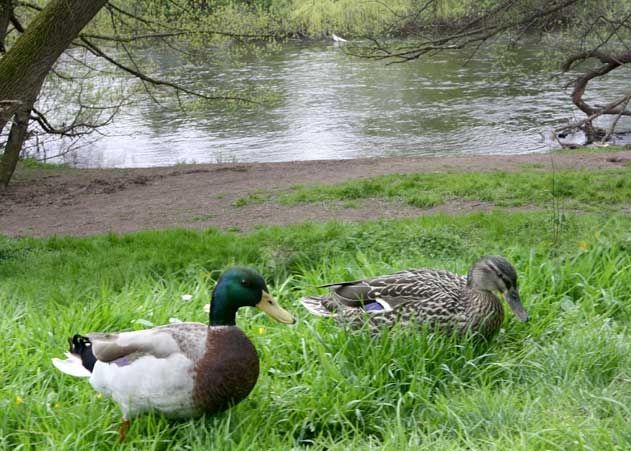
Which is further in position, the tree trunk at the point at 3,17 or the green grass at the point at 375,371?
the tree trunk at the point at 3,17

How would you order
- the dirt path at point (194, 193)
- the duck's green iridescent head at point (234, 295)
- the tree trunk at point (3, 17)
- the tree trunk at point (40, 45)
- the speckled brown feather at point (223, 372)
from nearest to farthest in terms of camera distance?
the speckled brown feather at point (223, 372) → the duck's green iridescent head at point (234, 295) → the tree trunk at point (40, 45) → the dirt path at point (194, 193) → the tree trunk at point (3, 17)

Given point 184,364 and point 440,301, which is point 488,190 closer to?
point 440,301

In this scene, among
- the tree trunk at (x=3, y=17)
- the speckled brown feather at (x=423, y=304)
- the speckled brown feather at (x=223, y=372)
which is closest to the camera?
the speckled brown feather at (x=223, y=372)

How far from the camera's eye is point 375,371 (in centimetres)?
383

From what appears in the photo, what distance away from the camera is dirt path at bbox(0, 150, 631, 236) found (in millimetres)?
9891

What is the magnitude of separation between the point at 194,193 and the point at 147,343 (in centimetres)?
931

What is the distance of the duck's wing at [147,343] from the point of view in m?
3.41

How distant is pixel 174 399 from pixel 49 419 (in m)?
0.62

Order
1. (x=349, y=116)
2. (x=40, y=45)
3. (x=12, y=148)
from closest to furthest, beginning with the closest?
(x=40, y=45)
(x=12, y=148)
(x=349, y=116)

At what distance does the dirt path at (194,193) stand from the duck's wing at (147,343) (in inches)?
222

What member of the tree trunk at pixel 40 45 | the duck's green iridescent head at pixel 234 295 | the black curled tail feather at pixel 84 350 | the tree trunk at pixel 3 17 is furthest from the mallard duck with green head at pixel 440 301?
the tree trunk at pixel 3 17

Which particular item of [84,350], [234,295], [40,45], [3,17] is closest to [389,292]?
[234,295]

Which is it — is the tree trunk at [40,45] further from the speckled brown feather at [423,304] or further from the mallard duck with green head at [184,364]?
the mallard duck with green head at [184,364]

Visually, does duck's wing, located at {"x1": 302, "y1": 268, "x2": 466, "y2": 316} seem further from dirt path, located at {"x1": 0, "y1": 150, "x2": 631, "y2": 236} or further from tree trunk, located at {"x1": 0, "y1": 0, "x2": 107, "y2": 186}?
dirt path, located at {"x1": 0, "y1": 150, "x2": 631, "y2": 236}
